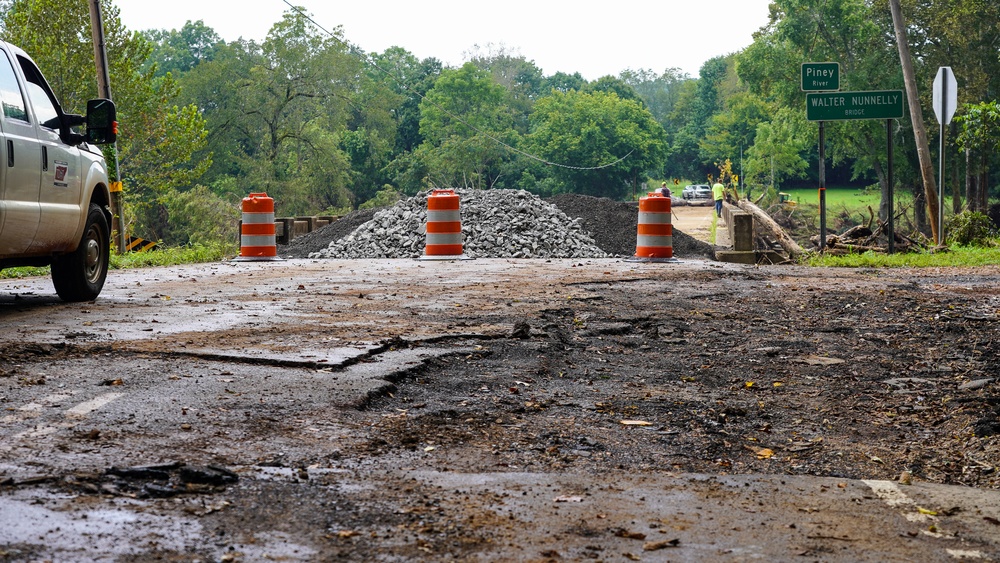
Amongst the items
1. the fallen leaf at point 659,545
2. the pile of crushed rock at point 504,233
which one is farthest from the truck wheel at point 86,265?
the pile of crushed rock at point 504,233

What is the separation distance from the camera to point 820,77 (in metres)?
20.1

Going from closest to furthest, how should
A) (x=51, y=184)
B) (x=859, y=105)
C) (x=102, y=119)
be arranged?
(x=51, y=184)
(x=102, y=119)
(x=859, y=105)

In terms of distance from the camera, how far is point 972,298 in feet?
36.6

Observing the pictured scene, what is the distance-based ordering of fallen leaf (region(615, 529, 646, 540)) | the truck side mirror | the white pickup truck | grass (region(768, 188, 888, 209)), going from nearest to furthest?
fallen leaf (region(615, 529, 646, 540))
the white pickup truck
the truck side mirror
grass (region(768, 188, 888, 209))

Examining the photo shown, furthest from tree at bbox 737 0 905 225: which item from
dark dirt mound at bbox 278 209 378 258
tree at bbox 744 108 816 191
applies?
dark dirt mound at bbox 278 209 378 258

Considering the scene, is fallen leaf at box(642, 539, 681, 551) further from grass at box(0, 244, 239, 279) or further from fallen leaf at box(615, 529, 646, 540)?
grass at box(0, 244, 239, 279)

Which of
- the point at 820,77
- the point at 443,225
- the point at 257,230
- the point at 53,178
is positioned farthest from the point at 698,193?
the point at 53,178

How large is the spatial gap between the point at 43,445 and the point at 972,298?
9.51 meters

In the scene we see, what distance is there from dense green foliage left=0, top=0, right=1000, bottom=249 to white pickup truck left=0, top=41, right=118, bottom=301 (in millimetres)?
20100

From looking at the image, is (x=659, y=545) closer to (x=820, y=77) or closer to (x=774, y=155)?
(x=820, y=77)

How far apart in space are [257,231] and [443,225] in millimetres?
3290

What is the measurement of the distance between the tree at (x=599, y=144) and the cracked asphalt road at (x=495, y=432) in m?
87.6

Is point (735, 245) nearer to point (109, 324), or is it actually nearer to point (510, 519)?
point (109, 324)

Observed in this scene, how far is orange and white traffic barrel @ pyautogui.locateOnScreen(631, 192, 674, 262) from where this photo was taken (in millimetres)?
17859
